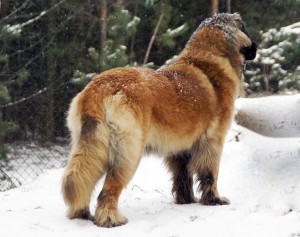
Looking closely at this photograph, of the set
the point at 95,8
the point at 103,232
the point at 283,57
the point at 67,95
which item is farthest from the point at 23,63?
the point at 103,232

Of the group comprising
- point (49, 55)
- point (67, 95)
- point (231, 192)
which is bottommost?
point (67, 95)

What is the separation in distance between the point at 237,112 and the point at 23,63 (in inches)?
293

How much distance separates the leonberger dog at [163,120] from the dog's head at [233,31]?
0.01 meters

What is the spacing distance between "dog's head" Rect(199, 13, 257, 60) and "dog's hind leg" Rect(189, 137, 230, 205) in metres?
1.03

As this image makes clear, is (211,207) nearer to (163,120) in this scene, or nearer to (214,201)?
(214,201)

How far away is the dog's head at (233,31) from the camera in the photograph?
5.21m

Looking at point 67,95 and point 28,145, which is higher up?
point 67,95

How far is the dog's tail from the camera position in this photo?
385cm

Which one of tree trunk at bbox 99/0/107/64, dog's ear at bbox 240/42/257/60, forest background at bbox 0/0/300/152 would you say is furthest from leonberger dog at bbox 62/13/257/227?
tree trunk at bbox 99/0/107/64

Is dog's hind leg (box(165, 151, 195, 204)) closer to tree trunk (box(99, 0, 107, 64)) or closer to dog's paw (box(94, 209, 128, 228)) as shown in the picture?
dog's paw (box(94, 209, 128, 228))

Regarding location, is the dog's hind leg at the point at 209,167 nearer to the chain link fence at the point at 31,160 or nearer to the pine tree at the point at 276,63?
the chain link fence at the point at 31,160

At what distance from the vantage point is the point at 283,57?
36.3 ft

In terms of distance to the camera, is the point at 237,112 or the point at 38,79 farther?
the point at 38,79

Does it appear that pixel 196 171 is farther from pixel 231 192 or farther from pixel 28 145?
pixel 28 145
